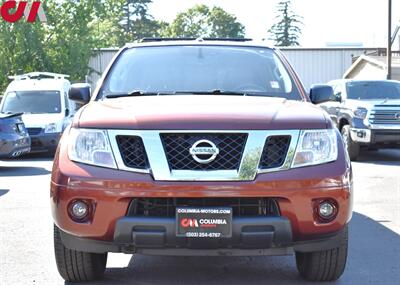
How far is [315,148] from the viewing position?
447 cm

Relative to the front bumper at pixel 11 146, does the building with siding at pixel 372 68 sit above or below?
below

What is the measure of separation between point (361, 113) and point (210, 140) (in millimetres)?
10876

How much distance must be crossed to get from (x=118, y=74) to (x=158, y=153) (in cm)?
169

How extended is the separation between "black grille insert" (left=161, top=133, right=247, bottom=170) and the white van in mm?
12928

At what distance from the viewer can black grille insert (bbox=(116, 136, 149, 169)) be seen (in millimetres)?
4312

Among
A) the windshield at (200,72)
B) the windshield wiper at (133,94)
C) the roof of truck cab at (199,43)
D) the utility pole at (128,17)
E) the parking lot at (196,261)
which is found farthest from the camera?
the utility pole at (128,17)

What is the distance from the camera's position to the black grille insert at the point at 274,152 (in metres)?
4.34

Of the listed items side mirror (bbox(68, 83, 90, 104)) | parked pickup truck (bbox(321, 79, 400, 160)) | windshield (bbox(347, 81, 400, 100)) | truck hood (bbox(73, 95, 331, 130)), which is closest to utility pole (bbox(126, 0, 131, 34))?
windshield (bbox(347, 81, 400, 100))

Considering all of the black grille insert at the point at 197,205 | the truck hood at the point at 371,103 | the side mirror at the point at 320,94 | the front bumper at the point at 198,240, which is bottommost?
the truck hood at the point at 371,103

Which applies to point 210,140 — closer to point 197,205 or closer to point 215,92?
point 197,205

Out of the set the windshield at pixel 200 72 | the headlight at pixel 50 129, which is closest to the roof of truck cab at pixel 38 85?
the headlight at pixel 50 129

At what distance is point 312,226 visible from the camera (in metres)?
4.38

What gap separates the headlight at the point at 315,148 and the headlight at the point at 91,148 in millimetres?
1159

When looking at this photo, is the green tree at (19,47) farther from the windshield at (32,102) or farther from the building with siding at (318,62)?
the windshield at (32,102)
